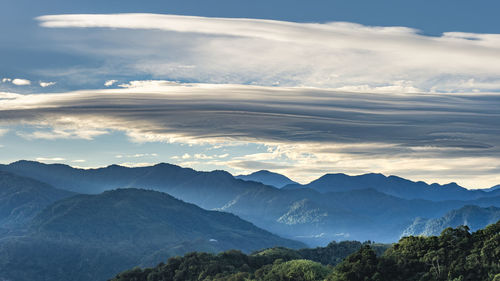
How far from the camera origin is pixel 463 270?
545 feet

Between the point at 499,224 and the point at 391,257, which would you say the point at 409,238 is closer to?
the point at 391,257

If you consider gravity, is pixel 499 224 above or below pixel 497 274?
above

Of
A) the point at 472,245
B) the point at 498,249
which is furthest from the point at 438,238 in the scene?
the point at 498,249

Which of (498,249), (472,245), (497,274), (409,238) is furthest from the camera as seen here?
(409,238)

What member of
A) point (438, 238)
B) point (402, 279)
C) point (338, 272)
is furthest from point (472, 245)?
point (338, 272)

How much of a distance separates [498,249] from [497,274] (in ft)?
43.3

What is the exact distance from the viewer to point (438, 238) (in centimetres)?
18725

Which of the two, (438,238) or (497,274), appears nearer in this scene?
(497,274)

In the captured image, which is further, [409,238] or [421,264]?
[409,238]

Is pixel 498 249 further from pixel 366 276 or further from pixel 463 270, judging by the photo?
pixel 366 276

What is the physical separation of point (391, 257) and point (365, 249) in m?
8.19

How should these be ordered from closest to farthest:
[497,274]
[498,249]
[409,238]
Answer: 1. [497,274]
2. [498,249]
3. [409,238]

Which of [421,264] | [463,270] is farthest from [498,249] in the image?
[421,264]

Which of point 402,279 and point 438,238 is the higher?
point 438,238
